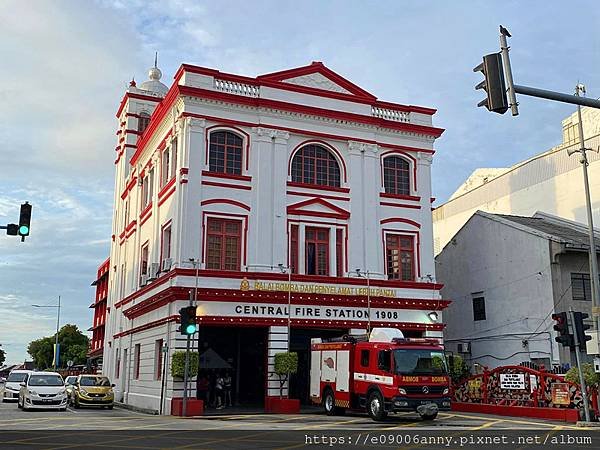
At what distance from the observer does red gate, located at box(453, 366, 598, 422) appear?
23109mm

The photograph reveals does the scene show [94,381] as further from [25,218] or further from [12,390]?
[25,218]

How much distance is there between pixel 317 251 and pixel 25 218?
14.8 metres

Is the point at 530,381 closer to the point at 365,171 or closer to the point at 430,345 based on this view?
the point at 430,345

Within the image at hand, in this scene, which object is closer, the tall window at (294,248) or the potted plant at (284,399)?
the potted plant at (284,399)

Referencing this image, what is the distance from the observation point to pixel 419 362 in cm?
2294

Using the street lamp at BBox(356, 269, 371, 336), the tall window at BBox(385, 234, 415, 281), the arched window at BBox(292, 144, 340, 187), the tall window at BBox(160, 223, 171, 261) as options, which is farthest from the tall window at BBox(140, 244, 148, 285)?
the tall window at BBox(385, 234, 415, 281)

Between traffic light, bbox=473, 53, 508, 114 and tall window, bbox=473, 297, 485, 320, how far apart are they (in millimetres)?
27472

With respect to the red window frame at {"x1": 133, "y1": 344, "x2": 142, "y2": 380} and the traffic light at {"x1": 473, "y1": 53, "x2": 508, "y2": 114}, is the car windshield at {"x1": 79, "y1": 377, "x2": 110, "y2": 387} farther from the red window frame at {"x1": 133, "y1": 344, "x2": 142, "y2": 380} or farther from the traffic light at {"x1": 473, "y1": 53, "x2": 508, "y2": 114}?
the traffic light at {"x1": 473, "y1": 53, "x2": 508, "y2": 114}

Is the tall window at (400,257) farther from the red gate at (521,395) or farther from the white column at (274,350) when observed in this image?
the white column at (274,350)

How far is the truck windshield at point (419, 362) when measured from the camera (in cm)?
2259

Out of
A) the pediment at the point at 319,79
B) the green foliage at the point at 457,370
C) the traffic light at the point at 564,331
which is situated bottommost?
the green foliage at the point at 457,370

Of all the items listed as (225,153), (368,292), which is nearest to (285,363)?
(368,292)

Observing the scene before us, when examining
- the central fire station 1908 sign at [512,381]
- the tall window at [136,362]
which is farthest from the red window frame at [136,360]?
the central fire station 1908 sign at [512,381]

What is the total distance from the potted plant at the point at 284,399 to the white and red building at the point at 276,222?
64 centimetres
